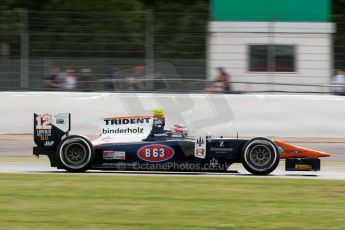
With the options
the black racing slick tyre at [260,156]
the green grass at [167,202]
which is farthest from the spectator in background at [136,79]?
the green grass at [167,202]

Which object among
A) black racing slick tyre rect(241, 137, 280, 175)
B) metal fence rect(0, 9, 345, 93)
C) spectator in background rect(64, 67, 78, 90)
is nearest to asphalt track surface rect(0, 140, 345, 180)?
black racing slick tyre rect(241, 137, 280, 175)

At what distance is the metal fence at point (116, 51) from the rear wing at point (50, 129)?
6.60 m

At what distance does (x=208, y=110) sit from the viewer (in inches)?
666

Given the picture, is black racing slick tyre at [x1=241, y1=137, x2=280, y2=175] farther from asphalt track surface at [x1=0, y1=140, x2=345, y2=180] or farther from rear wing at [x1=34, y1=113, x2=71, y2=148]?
rear wing at [x1=34, y1=113, x2=71, y2=148]

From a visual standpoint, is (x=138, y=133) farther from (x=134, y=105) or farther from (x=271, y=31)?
(x=271, y=31)

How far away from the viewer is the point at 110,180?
32.8 feet

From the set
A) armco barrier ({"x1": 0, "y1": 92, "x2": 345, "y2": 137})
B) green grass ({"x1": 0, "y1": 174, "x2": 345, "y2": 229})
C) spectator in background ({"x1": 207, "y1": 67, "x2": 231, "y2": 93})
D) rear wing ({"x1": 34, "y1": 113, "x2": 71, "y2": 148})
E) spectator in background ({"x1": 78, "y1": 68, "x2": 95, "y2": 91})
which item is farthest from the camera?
spectator in background ({"x1": 78, "y1": 68, "x2": 95, "y2": 91})

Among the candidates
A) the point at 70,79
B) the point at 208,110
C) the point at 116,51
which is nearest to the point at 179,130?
the point at 208,110

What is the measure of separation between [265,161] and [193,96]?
6.43 metres

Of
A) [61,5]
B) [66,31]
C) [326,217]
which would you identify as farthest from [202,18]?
[61,5]

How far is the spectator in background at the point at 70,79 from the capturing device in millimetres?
17578

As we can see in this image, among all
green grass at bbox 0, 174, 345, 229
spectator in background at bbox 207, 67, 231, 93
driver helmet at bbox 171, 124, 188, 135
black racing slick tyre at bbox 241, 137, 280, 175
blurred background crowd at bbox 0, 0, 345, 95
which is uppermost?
blurred background crowd at bbox 0, 0, 345, 95

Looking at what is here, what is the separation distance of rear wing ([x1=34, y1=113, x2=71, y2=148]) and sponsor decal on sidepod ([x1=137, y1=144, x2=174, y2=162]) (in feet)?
3.31

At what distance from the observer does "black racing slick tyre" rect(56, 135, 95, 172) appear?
35.3 ft
